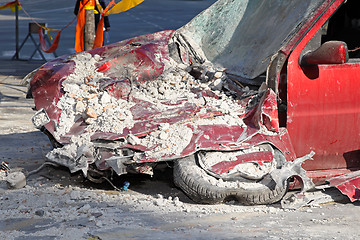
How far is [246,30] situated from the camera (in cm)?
572

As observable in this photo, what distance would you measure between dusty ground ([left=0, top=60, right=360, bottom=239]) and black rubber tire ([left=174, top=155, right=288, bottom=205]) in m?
0.07

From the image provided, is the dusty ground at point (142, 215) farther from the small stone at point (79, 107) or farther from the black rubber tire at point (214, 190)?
the small stone at point (79, 107)

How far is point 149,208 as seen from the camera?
4660 millimetres

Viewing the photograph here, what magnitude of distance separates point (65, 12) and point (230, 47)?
2154cm

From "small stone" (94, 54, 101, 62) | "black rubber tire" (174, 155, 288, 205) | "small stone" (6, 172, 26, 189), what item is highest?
"small stone" (94, 54, 101, 62)

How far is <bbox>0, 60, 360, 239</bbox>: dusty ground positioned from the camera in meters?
4.09

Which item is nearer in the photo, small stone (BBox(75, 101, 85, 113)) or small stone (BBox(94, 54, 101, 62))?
small stone (BBox(75, 101, 85, 113))

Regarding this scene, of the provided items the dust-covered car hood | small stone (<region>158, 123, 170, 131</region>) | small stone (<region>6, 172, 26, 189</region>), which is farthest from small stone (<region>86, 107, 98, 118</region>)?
the dust-covered car hood

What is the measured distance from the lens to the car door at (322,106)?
4.80 m

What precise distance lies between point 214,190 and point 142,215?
566 mm

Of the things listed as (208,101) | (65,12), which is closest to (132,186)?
(208,101)

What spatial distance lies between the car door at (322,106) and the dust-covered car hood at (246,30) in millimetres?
286

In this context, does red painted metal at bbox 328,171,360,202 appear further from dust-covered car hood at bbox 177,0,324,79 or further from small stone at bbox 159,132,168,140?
small stone at bbox 159,132,168,140

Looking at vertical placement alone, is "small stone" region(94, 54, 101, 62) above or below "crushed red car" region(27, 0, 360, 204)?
above
